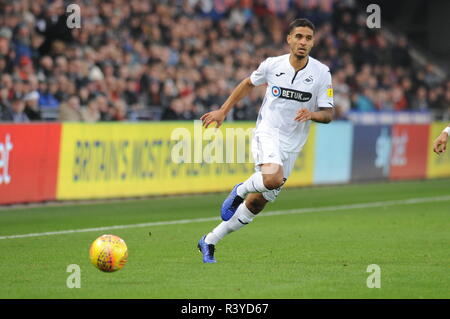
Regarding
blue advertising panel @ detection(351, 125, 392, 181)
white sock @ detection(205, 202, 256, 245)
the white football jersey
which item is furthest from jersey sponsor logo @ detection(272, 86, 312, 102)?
blue advertising panel @ detection(351, 125, 392, 181)

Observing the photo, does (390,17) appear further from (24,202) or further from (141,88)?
(24,202)

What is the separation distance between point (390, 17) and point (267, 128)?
29.9 m

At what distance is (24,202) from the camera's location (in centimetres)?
1723

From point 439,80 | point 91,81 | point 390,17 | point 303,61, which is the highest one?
point 390,17

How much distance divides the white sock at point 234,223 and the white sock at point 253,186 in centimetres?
17

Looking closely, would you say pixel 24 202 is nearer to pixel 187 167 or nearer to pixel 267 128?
pixel 187 167

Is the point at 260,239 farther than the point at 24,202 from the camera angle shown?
No

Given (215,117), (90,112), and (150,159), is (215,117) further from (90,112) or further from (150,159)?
(150,159)

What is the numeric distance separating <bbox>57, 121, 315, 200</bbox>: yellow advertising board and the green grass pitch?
505mm

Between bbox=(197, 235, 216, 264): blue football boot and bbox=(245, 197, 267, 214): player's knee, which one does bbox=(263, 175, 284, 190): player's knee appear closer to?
bbox=(245, 197, 267, 214): player's knee

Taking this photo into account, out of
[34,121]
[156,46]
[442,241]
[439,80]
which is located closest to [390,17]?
[439,80]

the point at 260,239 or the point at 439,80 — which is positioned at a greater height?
the point at 439,80
